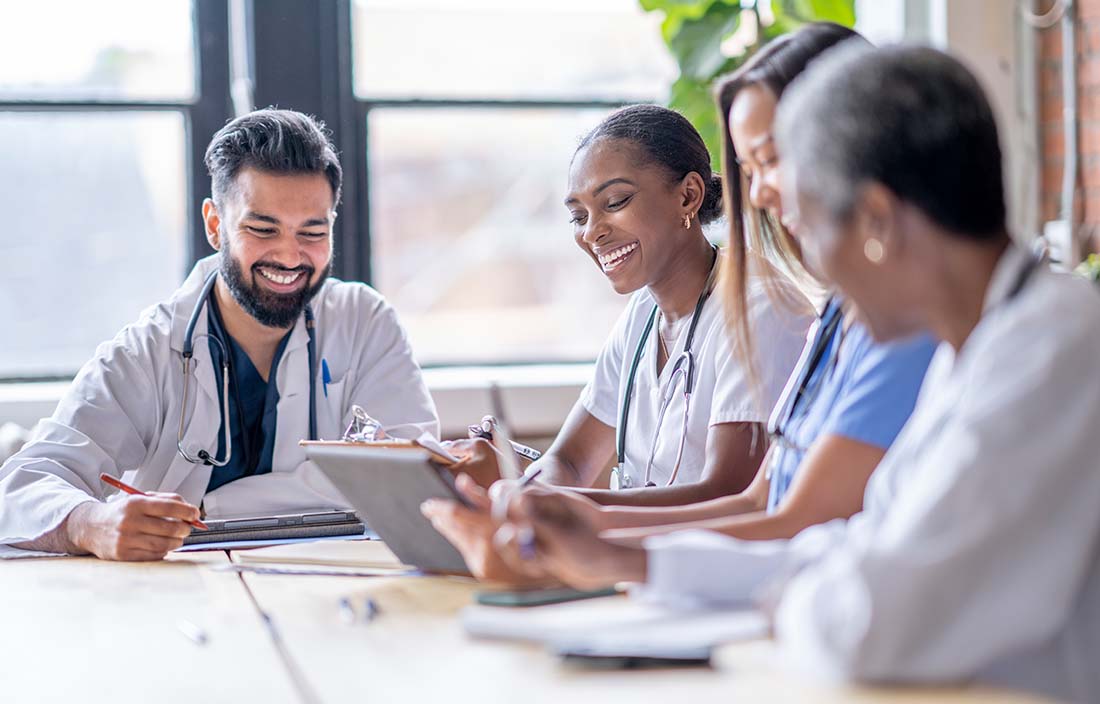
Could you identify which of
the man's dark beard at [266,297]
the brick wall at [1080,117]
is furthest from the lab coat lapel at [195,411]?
the brick wall at [1080,117]

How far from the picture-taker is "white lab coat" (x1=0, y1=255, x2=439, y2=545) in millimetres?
2281

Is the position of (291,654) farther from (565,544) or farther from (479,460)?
(479,460)

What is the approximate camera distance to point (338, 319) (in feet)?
8.62

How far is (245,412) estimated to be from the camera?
248cm

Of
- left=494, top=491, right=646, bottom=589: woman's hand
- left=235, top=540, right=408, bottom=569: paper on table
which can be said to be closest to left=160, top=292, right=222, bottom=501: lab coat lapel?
left=235, top=540, right=408, bottom=569: paper on table

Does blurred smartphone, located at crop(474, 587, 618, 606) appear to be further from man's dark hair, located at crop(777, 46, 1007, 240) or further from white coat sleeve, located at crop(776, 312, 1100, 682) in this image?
man's dark hair, located at crop(777, 46, 1007, 240)

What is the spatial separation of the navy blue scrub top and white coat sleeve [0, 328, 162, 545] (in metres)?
0.14

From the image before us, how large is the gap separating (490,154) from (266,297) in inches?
68.2

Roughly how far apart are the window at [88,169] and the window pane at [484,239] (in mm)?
647

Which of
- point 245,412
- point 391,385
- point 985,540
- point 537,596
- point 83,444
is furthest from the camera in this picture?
point 391,385

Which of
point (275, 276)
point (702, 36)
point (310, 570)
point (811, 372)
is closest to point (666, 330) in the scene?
point (811, 372)

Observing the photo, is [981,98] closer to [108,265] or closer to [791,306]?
[791,306]

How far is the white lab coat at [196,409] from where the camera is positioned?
228 cm

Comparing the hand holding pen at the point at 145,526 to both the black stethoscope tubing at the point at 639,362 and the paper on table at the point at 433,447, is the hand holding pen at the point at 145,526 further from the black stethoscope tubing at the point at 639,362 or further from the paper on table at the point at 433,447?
the black stethoscope tubing at the point at 639,362
